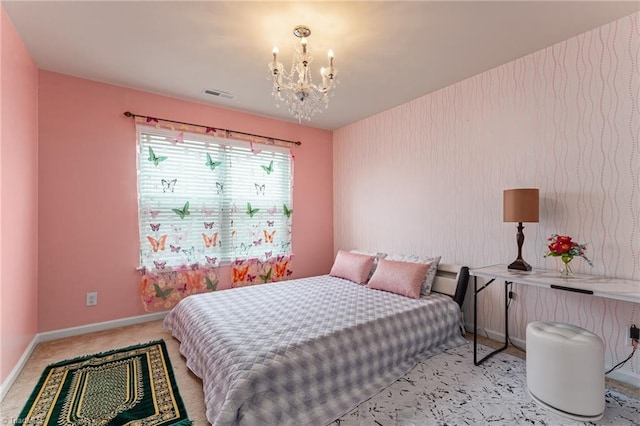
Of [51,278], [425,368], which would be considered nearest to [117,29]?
[51,278]

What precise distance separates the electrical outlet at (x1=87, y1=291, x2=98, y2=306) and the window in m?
0.51

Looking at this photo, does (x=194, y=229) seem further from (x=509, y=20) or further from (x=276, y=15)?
(x=509, y=20)

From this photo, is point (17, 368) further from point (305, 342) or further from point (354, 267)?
point (354, 267)

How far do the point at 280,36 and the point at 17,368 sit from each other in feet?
10.6

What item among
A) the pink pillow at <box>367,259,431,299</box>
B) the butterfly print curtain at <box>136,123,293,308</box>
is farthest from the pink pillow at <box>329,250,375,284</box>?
the butterfly print curtain at <box>136,123,293,308</box>

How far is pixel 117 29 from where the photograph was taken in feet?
7.10

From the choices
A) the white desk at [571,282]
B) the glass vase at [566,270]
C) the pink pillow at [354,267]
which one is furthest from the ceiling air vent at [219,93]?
the glass vase at [566,270]

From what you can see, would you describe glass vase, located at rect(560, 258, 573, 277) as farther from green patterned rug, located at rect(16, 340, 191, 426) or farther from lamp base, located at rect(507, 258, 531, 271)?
green patterned rug, located at rect(16, 340, 191, 426)

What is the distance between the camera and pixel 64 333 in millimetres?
2838

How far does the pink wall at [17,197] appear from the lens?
2004 millimetres

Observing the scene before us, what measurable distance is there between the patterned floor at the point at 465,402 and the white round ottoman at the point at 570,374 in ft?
0.22

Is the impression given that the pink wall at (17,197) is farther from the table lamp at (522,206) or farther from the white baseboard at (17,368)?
the table lamp at (522,206)

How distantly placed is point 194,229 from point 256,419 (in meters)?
2.51

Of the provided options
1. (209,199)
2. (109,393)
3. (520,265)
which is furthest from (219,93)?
(520,265)
